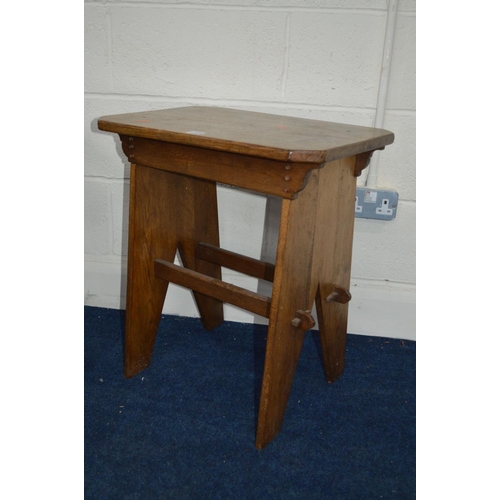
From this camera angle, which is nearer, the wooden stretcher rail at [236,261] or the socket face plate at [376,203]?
the wooden stretcher rail at [236,261]

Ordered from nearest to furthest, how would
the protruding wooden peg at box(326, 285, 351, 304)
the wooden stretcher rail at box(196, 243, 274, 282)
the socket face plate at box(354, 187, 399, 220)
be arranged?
the protruding wooden peg at box(326, 285, 351, 304) < the wooden stretcher rail at box(196, 243, 274, 282) < the socket face plate at box(354, 187, 399, 220)

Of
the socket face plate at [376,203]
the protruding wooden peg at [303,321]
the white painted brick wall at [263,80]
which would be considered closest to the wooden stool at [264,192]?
the protruding wooden peg at [303,321]

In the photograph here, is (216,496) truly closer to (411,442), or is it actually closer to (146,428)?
(146,428)

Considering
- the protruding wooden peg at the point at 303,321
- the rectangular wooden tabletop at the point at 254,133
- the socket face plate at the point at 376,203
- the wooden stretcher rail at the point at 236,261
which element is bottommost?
the protruding wooden peg at the point at 303,321

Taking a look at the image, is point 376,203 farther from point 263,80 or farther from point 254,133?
point 254,133

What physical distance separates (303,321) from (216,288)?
0.22 m

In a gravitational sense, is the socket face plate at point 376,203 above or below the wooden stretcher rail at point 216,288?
above

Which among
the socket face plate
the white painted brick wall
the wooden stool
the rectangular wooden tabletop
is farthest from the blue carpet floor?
the rectangular wooden tabletop

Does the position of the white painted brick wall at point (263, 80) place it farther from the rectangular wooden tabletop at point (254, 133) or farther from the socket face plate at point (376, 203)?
the rectangular wooden tabletop at point (254, 133)

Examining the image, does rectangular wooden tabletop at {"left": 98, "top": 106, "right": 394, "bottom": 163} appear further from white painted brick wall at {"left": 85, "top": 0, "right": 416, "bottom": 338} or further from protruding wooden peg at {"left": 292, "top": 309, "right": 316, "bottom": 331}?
protruding wooden peg at {"left": 292, "top": 309, "right": 316, "bottom": 331}

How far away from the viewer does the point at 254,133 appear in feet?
3.54

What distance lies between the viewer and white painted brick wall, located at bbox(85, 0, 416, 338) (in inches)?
54.9

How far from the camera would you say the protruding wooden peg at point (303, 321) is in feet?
3.64

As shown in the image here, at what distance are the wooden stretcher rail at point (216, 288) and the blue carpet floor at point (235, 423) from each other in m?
0.26
